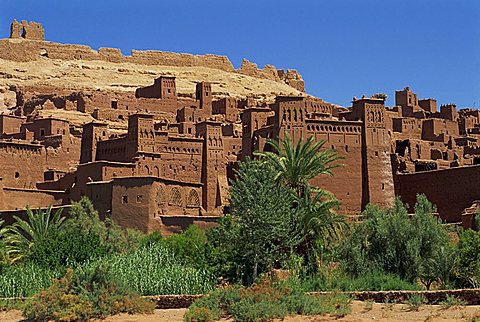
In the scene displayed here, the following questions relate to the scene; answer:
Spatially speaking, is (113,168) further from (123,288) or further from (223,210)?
(123,288)

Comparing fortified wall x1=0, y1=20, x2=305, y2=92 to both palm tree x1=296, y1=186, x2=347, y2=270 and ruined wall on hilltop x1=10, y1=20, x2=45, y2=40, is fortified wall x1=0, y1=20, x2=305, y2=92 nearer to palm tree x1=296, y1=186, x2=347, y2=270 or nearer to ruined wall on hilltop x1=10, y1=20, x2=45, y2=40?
ruined wall on hilltop x1=10, y1=20, x2=45, y2=40

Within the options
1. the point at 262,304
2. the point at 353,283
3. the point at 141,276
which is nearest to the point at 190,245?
the point at 141,276

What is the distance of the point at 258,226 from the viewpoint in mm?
30188

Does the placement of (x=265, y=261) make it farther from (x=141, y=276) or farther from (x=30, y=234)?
(x=30, y=234)

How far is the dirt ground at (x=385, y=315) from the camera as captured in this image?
2361 centimetres

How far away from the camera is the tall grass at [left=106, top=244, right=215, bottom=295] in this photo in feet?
94.7

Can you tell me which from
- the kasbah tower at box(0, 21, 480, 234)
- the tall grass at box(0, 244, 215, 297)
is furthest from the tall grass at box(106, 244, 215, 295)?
the kasbah tower at box(0, 21, 480, 234)

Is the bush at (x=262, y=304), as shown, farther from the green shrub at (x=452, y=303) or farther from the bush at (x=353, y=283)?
the green shrub at (x=452, y=303)

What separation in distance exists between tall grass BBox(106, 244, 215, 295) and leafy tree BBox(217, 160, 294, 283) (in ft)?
4.29

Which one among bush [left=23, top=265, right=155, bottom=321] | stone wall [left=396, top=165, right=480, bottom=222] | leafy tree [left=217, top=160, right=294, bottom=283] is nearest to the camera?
bush [left=23, top=265, right=155, bottom=321]

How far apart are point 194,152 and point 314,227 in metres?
21.2

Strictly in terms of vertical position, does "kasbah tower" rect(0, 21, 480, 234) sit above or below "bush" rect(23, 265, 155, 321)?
above

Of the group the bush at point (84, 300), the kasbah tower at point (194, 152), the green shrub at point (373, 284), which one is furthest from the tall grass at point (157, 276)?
the kasbah tower at point (194, 152)

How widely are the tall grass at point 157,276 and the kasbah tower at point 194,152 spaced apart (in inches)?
562
